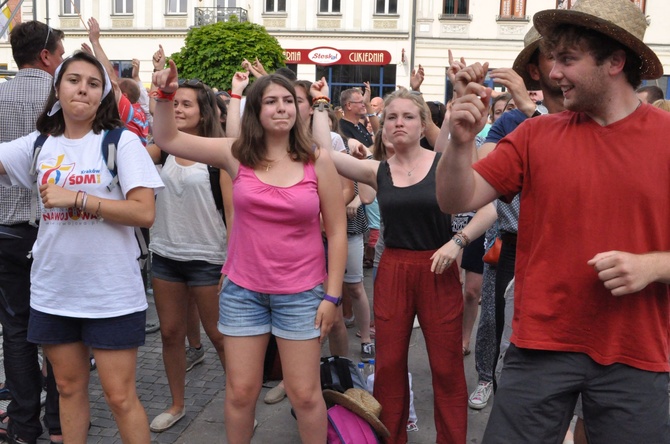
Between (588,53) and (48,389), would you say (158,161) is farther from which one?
(588,53)

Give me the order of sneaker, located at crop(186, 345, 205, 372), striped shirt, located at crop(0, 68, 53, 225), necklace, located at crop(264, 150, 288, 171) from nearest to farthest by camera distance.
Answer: necklace, located at crop(264, 150, 288, 171) → striped shirt, located at crop(0, 68, 53, 225) → sneaker, located at crop(186, 345, 205, 372)

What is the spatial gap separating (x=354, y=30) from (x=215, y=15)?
5884 millimetres

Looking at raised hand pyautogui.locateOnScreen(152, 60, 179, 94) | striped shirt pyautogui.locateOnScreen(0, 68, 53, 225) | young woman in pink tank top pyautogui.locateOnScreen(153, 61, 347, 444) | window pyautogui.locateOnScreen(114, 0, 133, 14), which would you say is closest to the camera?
raised hand pyautogui.locateOnScreen(152, 60, 179, 94)

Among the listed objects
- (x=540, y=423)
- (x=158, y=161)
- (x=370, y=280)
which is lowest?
(x=370, y=280)

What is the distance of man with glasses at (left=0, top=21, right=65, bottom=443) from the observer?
354 cm

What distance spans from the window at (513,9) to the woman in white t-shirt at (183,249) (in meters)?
24.5

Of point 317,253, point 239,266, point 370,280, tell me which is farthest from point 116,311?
point 370,280

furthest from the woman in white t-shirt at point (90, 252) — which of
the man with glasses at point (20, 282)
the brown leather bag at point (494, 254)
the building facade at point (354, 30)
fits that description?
the building facade at point (354, 30)

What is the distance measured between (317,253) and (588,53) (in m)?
1.65

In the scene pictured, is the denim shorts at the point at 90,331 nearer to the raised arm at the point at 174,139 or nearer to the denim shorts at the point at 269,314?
the denim shorts at the point at 269,314

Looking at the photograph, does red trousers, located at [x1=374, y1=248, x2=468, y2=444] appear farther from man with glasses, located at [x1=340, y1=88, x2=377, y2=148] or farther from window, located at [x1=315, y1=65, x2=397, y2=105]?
window, located at [x1=315, y1=65, x2=397, y2=105]

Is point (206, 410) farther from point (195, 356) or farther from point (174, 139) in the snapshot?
point (174, 139)

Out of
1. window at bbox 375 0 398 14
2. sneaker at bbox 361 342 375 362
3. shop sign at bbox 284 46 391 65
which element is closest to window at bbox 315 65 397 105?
shop sign at bbox 284 46 391 65

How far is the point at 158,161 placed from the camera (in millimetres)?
4195
